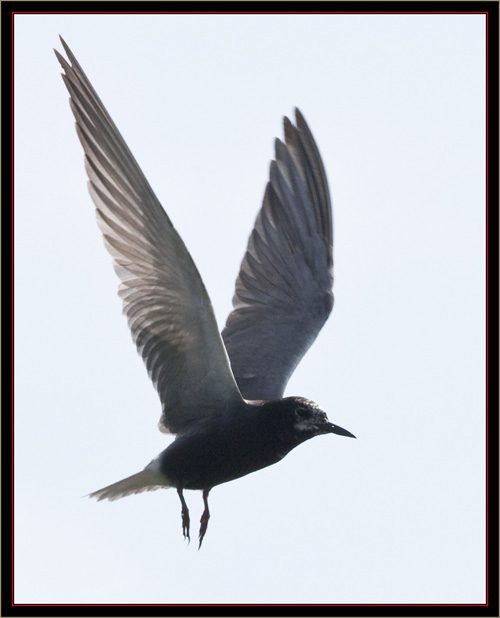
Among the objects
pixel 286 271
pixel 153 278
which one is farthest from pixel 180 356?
pixel 286 271

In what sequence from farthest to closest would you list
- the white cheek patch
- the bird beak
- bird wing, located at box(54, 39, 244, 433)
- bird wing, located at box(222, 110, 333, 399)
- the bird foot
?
bird wing, located at box(222, 110, 333, 399) < the bird foot < the bird beak < the white cheek patch < bird wing, located at box(54, 39, 244, 433)

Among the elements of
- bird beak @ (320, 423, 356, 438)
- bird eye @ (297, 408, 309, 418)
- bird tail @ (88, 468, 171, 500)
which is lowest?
bird tail @ (88, 468, 171, 500)

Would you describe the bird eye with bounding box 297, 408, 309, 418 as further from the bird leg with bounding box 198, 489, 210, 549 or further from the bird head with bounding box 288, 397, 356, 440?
the bird leg with bounding box 198, 489, 210, 549

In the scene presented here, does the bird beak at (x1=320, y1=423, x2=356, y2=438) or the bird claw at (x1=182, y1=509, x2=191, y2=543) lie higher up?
the bird beak at (x1=320, y1=423, x2=356, y2=438)

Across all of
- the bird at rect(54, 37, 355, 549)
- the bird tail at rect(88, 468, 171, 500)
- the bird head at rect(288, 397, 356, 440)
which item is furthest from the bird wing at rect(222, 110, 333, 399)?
the bird tail at rect(88, 468, 171, 500)

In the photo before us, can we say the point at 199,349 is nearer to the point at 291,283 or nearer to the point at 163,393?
the point at 163,393

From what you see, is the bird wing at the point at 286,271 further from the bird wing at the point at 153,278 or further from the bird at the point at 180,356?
the bird wing at the point at 153,278

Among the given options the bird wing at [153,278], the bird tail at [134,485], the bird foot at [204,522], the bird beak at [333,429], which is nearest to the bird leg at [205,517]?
the bird foot at [204,522]
